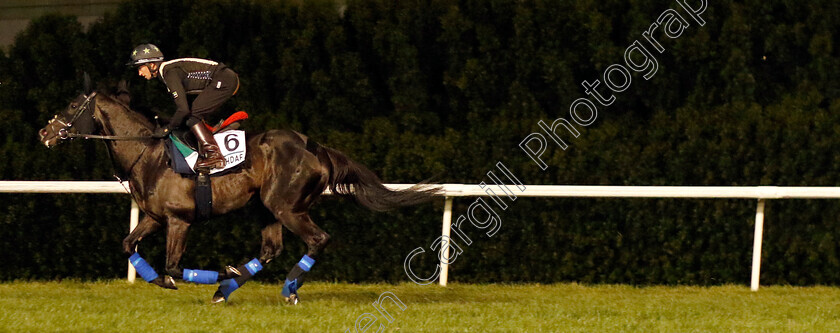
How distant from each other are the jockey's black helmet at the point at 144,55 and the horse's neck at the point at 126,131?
0.37 m

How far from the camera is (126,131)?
731 cm

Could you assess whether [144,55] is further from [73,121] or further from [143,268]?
[143,268]

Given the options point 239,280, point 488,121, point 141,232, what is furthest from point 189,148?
point 488,121

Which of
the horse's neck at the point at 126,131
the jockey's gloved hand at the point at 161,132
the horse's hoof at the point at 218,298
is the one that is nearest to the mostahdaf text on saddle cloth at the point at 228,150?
the jockey's gloved hand at the point at 161,132

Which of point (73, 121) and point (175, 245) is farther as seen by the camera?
point (73, 121)

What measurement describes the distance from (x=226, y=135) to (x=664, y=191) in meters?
3.05

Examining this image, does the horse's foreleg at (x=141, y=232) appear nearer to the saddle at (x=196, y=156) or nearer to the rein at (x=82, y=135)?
the saddle at (x=196, y=156)

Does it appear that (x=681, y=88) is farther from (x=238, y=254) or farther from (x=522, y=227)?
(x=238, y=254)

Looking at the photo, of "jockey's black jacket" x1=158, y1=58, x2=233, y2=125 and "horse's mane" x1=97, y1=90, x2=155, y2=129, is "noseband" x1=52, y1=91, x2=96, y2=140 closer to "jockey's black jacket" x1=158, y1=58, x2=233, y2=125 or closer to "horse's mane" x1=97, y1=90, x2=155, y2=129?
"horse's mane" x1=97, y1=90, x2=155, y2=129

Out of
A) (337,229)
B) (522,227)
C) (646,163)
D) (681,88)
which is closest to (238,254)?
(337,229)

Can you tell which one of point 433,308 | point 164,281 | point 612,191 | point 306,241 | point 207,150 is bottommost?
point 612,191

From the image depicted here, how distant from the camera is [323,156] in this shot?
7.34 m

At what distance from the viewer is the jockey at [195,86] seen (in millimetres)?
7023

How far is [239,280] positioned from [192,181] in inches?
27.3
